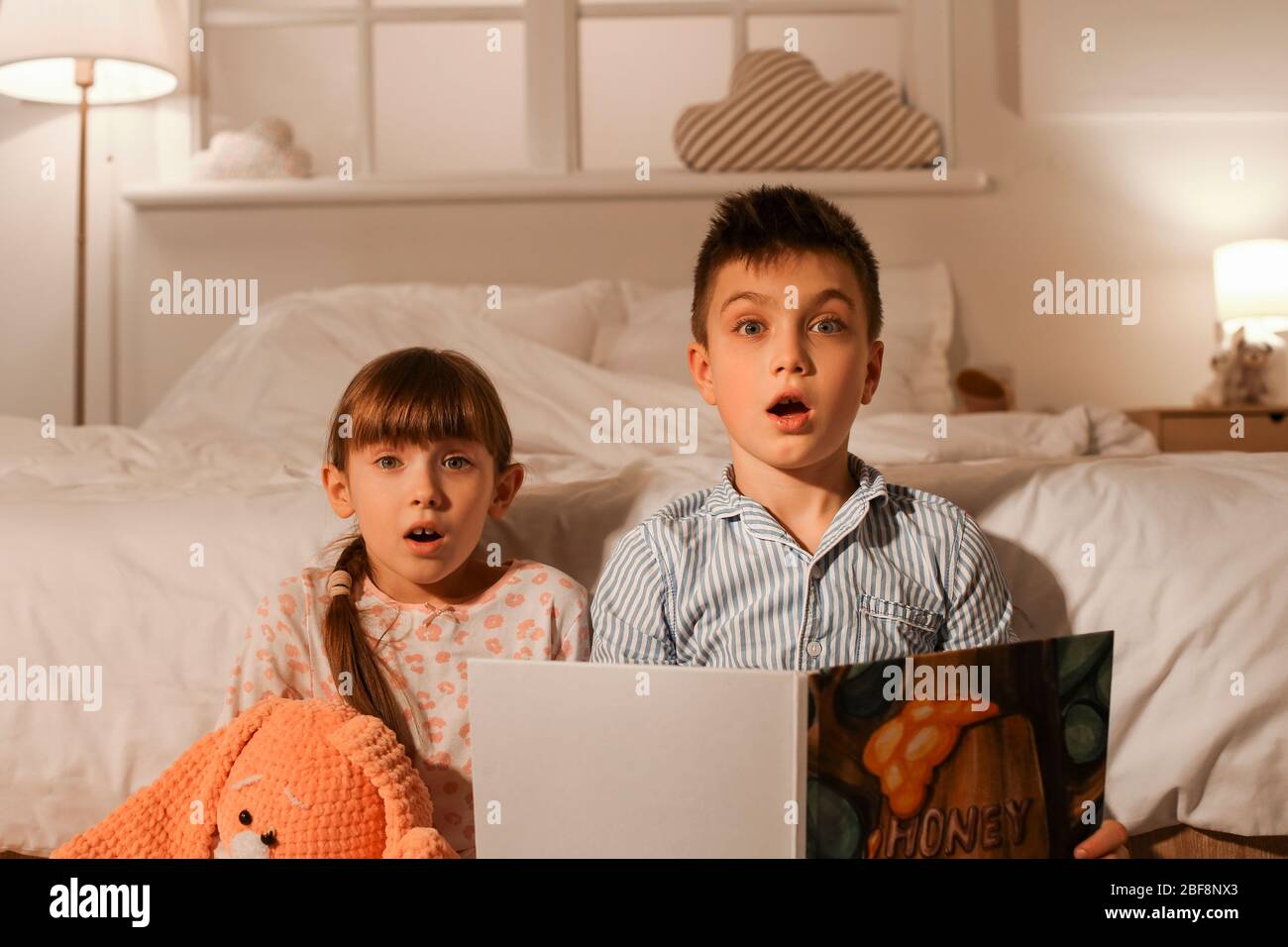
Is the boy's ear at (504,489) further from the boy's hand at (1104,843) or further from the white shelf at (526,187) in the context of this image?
the white shelf at (526,187)

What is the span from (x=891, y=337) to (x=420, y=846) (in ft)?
6.03

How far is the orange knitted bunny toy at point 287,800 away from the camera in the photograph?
832 mm

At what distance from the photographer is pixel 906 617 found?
928 mm

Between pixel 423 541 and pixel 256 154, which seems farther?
pixel 256 154

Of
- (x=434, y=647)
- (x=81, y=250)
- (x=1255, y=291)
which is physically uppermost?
(x=81, y=250)

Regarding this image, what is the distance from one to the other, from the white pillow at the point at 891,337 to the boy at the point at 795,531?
1.03 meters

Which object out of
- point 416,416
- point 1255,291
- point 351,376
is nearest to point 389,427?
point 416,416

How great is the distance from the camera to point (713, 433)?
1707 mm

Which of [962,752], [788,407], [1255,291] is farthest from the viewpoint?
[1255,291]

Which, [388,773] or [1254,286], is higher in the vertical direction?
[1254,286]

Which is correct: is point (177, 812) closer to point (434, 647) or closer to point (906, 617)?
point (434, 647)

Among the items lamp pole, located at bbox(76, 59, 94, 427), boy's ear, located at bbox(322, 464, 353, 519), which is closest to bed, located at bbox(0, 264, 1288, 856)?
boy's ear, located at bbox(322, 464, 353, 519)
